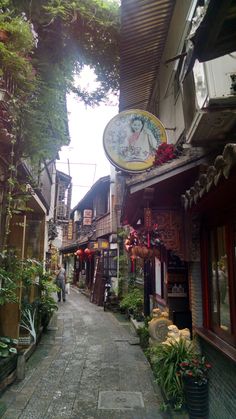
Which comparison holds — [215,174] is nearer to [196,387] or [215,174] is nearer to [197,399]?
[196,387]

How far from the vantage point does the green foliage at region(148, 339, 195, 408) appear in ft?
17.8

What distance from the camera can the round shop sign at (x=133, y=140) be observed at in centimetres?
740

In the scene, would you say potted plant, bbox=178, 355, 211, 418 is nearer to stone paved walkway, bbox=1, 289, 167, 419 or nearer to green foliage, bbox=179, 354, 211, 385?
green foliage, bbox=179, 354, 211, 385

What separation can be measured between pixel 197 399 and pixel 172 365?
628 millimetres

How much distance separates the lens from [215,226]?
545cm

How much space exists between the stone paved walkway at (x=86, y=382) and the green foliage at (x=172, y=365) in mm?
552

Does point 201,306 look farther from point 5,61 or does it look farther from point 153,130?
point 5,61

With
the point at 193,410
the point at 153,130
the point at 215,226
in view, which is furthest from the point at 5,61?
the point at 193,410

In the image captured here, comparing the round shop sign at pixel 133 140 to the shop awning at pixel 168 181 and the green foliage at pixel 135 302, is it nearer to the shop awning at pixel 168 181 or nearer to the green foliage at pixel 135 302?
the shop awning at pixel 168 181

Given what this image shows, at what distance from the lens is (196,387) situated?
16.9 ft

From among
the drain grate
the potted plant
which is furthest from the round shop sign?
the drain grate

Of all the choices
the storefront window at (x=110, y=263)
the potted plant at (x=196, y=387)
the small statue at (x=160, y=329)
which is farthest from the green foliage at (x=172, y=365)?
the storefront window at (x=110, y=263)

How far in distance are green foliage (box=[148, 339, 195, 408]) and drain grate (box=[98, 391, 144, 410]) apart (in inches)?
31.1

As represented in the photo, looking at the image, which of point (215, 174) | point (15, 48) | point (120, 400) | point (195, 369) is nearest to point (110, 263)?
point (120, 400)
